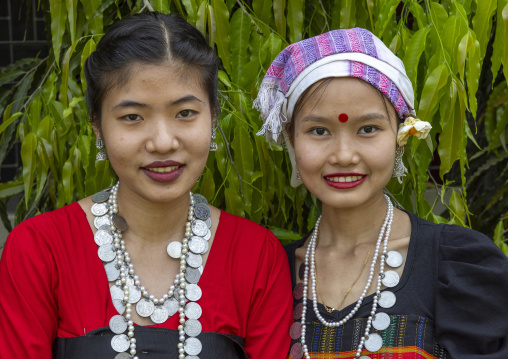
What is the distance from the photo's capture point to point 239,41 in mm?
2316

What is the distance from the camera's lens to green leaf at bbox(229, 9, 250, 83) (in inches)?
91.2

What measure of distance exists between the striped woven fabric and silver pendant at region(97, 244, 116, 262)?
1.76 feet

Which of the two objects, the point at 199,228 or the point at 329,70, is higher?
the point at 329,70

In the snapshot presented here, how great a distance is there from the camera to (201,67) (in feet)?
6.27

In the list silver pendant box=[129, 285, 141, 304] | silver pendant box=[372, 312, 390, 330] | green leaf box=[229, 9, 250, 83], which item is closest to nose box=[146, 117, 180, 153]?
silver pendant box=[129, 285, 141, 304]

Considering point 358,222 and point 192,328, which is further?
point 358,222

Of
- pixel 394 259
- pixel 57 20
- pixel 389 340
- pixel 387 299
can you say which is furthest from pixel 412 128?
pixel 57 20

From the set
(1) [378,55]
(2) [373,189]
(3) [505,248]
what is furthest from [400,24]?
(3) [505,248]

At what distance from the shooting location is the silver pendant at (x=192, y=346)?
71.1 inches

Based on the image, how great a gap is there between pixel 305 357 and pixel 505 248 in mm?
1021

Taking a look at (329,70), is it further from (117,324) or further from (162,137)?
(117,324)

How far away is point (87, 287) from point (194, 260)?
0.28m

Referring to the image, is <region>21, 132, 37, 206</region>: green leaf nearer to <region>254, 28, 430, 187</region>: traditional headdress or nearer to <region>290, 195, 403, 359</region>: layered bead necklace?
<region>254, 28, 430, 187</region>: traditional headdress

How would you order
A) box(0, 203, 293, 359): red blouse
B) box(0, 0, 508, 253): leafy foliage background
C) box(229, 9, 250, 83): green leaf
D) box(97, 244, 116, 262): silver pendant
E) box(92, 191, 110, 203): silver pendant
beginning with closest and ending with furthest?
box(0, 203, 293, 359): red blouse → box(97, 244, 116, 262): silver pendant → box(92, 191, 110, 203): silver pendant → box(0, 0, 508, 253): leafy foliage background → box(229, 9, 250, 83): green leaf
